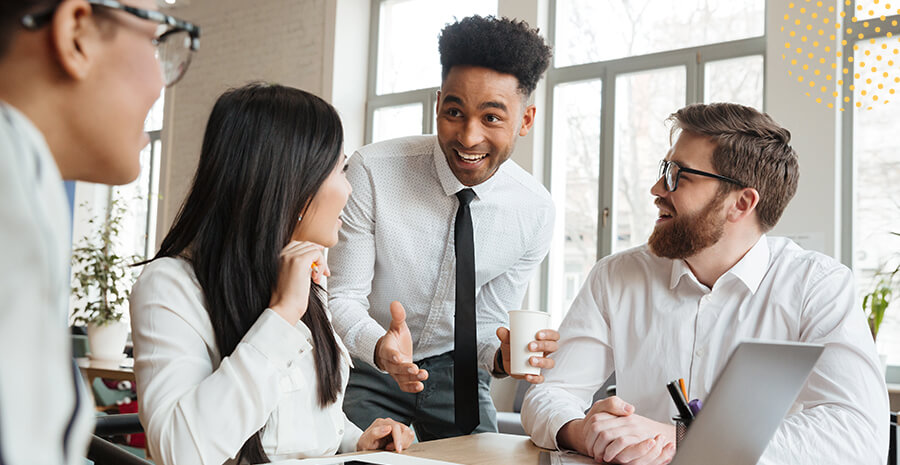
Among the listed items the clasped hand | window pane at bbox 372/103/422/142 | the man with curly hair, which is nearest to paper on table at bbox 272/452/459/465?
the clasped hand

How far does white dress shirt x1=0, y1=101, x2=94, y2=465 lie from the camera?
0.34m

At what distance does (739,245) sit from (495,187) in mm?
761

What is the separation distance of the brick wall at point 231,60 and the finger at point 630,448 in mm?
6328

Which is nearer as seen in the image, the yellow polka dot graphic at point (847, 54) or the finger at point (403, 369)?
the finger at point (403, 369)

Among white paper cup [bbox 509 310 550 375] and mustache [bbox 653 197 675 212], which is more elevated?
mustache [bbox 653 197 675 212]

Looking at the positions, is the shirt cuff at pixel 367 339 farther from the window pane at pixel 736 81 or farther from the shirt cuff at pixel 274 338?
the window pane at pixel 736 81

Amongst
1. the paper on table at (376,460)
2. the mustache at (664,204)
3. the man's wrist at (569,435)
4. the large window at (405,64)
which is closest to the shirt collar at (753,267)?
the mustache at (664,204)

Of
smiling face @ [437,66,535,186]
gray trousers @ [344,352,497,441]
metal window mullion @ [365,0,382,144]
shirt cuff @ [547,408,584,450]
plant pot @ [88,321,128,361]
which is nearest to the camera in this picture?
shirt cuff @ [547,408,584,450]

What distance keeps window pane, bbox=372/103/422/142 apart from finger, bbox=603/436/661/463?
19.4 feet

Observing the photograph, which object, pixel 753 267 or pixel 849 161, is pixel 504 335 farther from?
pixel 849 161

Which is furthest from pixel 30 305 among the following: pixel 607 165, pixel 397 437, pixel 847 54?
pixel 607 165

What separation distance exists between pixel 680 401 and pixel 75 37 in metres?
1.01

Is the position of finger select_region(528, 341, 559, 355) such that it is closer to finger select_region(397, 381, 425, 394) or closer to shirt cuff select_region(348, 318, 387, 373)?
finger select_region(397, 381, 425, 394)

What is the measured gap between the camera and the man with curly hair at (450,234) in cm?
217
